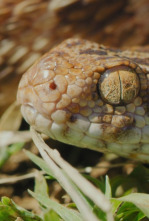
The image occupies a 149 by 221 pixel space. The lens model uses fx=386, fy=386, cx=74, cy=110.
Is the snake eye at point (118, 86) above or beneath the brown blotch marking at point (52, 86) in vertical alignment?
beneath

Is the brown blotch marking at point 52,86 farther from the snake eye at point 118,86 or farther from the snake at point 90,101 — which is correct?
the snake eye at point 118,86

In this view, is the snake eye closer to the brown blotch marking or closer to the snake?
the snake

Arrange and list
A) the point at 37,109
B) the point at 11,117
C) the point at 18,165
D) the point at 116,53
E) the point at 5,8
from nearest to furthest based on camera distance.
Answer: the point at 37,109 → the point at 116,53 → the point at 18,165 → the point at 11,117 → the point at 5,8

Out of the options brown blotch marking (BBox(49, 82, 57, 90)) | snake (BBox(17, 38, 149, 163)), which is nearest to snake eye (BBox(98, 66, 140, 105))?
snake (BBox(17, 38, 149, 163))

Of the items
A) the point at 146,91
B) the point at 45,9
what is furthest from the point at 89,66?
the point at 45,9

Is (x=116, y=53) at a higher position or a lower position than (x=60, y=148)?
higher

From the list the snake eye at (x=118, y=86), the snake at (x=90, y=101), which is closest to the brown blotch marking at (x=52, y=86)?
the snake at (x=90, y=101)

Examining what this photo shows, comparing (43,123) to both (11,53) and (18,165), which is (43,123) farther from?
(11,53)

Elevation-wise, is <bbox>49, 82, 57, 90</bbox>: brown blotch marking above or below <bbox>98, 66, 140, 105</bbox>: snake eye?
above
